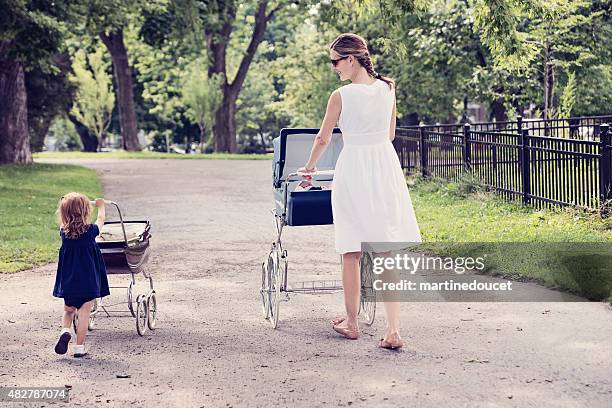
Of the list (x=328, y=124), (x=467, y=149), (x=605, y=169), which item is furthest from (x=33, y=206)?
(x=328, y=124)

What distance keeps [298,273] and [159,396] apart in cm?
474

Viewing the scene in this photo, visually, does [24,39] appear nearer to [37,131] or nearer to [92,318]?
→ [92,318]

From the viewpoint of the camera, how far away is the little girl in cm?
704

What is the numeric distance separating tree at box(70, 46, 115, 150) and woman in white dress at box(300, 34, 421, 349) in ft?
168

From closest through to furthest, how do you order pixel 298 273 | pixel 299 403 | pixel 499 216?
pixel 299 403, pixel 298 273, pixel 499 216

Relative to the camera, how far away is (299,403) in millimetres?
5758

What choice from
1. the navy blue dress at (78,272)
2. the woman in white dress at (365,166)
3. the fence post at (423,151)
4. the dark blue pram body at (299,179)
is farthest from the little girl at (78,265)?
the fence post at (423,151)

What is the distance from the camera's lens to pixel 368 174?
23.0 feet

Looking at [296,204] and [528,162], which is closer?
[296,204]

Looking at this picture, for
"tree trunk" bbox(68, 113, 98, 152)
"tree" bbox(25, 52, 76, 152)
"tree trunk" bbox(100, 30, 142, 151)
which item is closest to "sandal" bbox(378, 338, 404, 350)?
"tree" bbox(25, 52, 76, 152)

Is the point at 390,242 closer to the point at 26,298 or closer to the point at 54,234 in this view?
the point at 26,298

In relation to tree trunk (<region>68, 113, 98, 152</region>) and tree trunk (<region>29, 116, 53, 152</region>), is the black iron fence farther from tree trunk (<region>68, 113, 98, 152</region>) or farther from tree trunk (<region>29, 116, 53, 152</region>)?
tree trunk (<region>68, 113, 98, 152</region>)

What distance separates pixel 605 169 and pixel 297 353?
698cm

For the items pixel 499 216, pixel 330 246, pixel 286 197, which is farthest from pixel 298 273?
pixel 499 216
